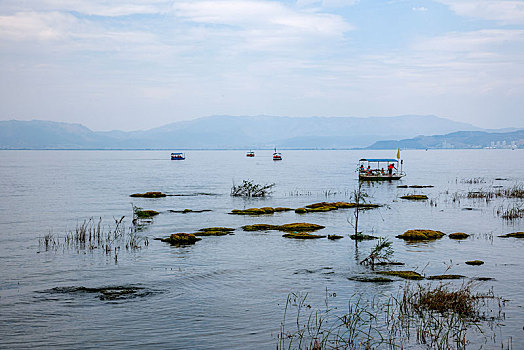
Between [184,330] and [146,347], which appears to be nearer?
[146,347]

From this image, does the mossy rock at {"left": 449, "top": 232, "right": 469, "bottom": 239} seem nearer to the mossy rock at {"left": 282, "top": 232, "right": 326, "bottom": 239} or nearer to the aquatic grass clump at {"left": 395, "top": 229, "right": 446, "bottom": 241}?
the aquatic grass clump at {"left": 395, "top": 229, "right": 446, "bottom": 241}

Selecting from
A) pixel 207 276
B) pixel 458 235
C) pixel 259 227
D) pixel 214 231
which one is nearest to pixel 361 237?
pixel 458 235

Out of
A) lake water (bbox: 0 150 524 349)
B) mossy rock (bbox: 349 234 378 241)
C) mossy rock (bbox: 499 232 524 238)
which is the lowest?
lake water (bbox: 0 150 524 349)

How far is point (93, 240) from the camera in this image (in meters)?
32.5

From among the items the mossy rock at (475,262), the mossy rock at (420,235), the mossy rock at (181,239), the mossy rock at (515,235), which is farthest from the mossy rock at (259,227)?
the mossy rock at (515,235)

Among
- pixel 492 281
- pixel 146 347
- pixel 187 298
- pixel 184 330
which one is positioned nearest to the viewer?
pixel 146 347

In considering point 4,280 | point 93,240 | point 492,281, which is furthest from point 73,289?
point 492,281

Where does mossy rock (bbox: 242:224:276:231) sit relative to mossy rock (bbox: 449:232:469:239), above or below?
below

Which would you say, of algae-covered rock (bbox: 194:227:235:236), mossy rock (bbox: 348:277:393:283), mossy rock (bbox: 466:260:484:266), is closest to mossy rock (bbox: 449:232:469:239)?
mossy rock (bbox: 466:260:484:266)

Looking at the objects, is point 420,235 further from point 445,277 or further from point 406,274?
point 445,277

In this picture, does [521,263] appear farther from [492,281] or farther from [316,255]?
[316,255]

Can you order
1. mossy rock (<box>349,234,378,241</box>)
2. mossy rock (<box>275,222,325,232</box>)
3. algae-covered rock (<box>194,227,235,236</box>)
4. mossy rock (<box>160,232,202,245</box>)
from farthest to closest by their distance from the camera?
mossy rock (<box>275,222,325,232</box>), algae-covered rock (<box>194,227,235,236</box>), mossy rock (<box>349,234,378,241</box>), mossy rock (<box>160,232,202,245</box>)

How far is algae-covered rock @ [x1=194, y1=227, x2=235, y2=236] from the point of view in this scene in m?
35.4

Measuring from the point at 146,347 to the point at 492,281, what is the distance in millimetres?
15116
